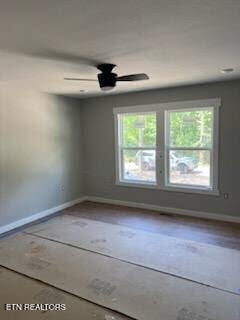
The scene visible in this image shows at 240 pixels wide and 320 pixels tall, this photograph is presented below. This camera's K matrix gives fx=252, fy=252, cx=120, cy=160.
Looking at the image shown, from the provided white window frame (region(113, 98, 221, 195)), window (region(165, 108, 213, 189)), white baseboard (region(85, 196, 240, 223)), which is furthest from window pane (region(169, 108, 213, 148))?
white baseboard (region(85, 196, 240, 223))

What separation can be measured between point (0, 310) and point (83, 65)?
2.76 meters

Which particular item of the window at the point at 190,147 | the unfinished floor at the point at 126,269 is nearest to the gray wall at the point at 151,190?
the window at the point at 190,147

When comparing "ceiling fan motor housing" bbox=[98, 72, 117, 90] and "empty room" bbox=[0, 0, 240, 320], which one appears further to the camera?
"ceiling fan motor housing" bbox=[98, 72, 117, 90]

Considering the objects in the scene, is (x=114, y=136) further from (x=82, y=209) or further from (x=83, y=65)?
(x=83, y=65)

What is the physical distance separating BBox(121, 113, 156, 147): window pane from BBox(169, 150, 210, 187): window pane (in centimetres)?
57

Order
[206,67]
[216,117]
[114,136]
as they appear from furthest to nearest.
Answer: [114,136] < [216,117] < [206,67]

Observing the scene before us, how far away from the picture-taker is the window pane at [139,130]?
17.0 feet

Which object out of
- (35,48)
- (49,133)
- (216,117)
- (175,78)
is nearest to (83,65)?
(35,48)

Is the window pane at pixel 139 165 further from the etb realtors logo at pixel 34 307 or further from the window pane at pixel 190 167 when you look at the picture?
the etb realtors logo at pixel 34 307

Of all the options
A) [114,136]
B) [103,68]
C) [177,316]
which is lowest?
[177,316]

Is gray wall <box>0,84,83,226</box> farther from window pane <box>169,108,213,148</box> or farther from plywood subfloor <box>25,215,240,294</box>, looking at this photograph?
window pane <box>169,108,213,148</box>

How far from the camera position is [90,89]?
4.72 meters

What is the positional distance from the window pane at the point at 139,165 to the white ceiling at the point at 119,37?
1.96 metres

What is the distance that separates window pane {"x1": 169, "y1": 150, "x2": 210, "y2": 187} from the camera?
472 centimetres
